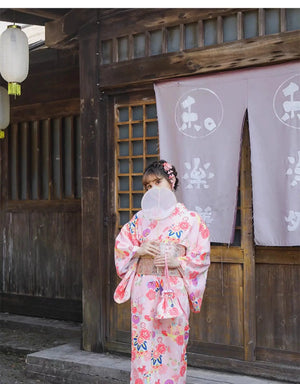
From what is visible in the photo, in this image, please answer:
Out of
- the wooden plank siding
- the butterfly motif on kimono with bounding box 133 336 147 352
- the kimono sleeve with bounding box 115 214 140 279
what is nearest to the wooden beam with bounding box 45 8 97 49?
the wooden plank siding

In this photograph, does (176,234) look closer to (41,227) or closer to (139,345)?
(139,345)

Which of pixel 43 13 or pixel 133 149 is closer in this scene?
pixel 133 149

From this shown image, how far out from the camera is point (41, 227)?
10320 millimetres

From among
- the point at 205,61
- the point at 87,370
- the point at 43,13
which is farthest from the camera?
the point at 43,13

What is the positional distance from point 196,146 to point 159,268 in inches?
67.2

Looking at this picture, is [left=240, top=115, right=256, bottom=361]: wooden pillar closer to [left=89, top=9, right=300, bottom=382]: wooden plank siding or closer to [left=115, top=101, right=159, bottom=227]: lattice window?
[left=89, top=9, right=300, bottom=382]: wooden plank siding

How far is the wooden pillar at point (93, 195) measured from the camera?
25.4 feet

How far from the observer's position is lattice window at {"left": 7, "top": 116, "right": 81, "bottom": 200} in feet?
32.4

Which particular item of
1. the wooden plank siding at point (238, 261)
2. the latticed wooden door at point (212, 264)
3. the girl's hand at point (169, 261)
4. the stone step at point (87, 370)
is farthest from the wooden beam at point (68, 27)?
the stone step at point (87, 370)

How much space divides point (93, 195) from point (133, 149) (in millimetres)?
746

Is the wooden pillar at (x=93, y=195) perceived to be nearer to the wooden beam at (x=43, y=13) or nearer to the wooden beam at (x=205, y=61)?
the wooden beam at (x=205, y=61)

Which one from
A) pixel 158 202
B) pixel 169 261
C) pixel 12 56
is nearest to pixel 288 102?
pixel 158 202

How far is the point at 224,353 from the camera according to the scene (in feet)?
22.3

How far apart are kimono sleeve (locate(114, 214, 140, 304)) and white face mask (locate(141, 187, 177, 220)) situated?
372 mm
